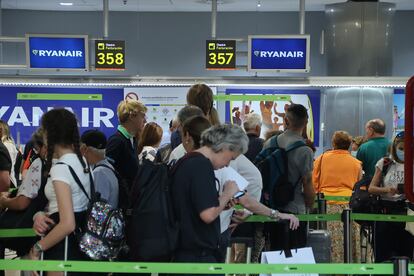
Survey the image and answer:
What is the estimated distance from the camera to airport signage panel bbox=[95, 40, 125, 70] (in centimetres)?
1388

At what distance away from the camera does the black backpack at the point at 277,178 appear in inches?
261

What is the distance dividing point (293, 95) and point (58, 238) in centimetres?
1020

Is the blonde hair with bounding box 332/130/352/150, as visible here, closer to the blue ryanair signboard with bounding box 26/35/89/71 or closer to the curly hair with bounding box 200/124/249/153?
the curly hair with bounding box 200/124/249/153

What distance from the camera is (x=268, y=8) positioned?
17547 millimetres

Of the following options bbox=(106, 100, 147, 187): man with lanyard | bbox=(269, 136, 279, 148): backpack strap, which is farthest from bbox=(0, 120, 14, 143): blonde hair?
bbox=(269, 136, 279, 148): backpack strap

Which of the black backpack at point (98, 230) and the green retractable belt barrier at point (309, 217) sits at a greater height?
the black backpack at point (98, 230)

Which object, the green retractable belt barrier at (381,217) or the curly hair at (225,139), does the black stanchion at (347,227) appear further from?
the curly hair at (225,139)

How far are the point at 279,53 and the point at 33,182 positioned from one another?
29.6 feet

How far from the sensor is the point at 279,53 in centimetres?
1358

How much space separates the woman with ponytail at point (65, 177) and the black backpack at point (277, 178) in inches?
90.4

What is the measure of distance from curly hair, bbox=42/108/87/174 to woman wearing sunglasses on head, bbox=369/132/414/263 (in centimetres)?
352

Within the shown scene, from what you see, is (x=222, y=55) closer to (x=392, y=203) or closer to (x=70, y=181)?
(x=392, y=203)

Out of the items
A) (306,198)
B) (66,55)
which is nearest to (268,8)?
(66,55)

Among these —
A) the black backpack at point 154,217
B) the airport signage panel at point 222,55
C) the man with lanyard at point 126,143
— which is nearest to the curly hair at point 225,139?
the black backpack at point 154,217
